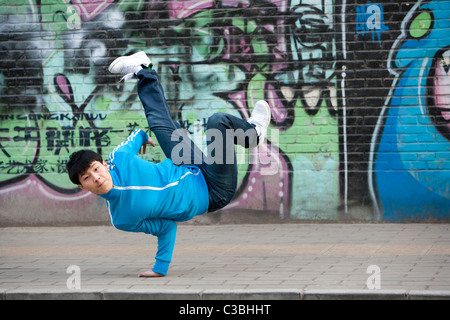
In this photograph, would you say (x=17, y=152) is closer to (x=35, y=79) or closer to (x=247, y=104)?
(x=35, y=79)

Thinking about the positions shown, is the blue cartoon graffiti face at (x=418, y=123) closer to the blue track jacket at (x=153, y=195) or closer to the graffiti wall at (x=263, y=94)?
the graffiti wall at (x=263, y=94)

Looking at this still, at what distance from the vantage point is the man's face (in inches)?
229

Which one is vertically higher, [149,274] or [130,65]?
[130,65]

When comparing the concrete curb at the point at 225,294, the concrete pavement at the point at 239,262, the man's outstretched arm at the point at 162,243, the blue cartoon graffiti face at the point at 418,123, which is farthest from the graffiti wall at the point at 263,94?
the concrete curb at the point at 225,294

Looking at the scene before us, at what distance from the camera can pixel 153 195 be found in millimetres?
6066

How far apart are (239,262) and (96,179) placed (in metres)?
1.94

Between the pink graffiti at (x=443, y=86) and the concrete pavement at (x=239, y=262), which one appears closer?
the concrete pavement at (x=239, y=262)

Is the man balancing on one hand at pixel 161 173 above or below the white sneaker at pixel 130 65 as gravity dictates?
below

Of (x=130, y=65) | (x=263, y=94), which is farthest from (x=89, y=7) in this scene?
(x=130, y=65)

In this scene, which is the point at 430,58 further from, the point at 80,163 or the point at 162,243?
the point at 80,163

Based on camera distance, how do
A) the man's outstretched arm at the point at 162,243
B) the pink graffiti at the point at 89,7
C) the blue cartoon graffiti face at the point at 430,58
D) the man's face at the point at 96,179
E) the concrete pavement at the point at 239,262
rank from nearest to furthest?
the concrete pavement at the point at 239,262 → the man's face at the point at 96,179 → the man's outstretched arm at the point at 162,243 → the blue cartoon graffiti face at the point at 430,58 → the pink graffiti at the point at 89,7

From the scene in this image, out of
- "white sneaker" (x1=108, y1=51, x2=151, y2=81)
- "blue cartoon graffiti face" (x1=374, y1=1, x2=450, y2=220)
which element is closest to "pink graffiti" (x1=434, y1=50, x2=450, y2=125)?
"blue cartoon graffiti face" (x1=374, y1=1, x2=450, y2=220)

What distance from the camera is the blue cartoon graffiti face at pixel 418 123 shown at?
9203 millimetres

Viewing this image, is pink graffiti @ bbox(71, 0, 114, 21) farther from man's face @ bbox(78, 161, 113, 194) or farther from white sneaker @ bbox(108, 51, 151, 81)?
man's face @ bbox(78, 161, 113, 194)
